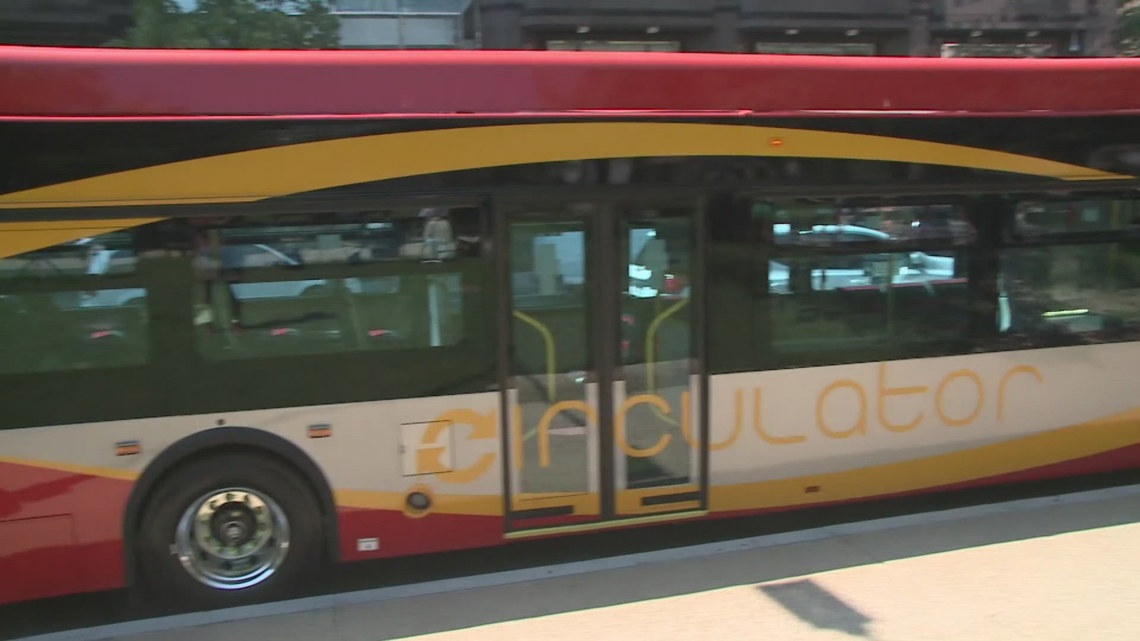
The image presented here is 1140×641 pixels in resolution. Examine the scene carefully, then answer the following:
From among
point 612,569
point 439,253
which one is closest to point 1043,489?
point 612,569

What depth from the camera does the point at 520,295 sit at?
15.7ft

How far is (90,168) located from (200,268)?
662 millimetres

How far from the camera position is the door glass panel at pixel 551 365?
4.79 meters

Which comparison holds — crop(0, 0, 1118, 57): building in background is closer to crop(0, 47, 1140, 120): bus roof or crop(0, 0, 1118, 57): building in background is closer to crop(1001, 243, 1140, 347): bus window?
crop(0, 47, 1140, 120): bus roof

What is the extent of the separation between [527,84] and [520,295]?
112cm

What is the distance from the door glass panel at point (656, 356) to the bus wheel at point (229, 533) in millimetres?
1789

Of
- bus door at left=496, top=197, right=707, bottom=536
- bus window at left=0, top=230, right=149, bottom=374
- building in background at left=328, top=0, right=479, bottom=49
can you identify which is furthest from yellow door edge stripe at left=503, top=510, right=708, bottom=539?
building in background at left=328, top=0, right=479, bottom=49

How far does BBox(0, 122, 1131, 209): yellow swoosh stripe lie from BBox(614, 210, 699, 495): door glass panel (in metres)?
0.46

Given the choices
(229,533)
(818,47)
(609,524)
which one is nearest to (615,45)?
(818,47)

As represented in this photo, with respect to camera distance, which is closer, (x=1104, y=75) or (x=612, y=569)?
(x=612, y=569)

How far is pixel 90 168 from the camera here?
13.5 ft

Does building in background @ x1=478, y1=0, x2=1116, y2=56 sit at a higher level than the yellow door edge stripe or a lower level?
higher

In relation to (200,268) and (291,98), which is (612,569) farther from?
(291,98)

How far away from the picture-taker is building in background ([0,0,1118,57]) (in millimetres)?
16250
